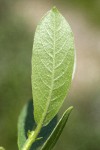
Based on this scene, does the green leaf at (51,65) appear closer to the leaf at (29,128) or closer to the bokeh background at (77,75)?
the leaf at (29,128)

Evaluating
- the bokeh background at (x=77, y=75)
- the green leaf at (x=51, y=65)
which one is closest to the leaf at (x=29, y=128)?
the green leaf at (x=51, y=65)

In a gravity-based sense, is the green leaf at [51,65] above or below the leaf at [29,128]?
above

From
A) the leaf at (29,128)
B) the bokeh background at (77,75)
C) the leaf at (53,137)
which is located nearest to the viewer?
the leaf at (53,137)

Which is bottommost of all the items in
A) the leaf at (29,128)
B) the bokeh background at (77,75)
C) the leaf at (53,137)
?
the bokeh background at (77,75)

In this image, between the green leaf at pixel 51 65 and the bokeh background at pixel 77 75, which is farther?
the bokeh background at pixel 77 75

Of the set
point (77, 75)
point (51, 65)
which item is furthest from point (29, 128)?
point (77, 75)

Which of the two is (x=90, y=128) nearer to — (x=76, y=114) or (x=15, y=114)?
(x=76, y=114)
